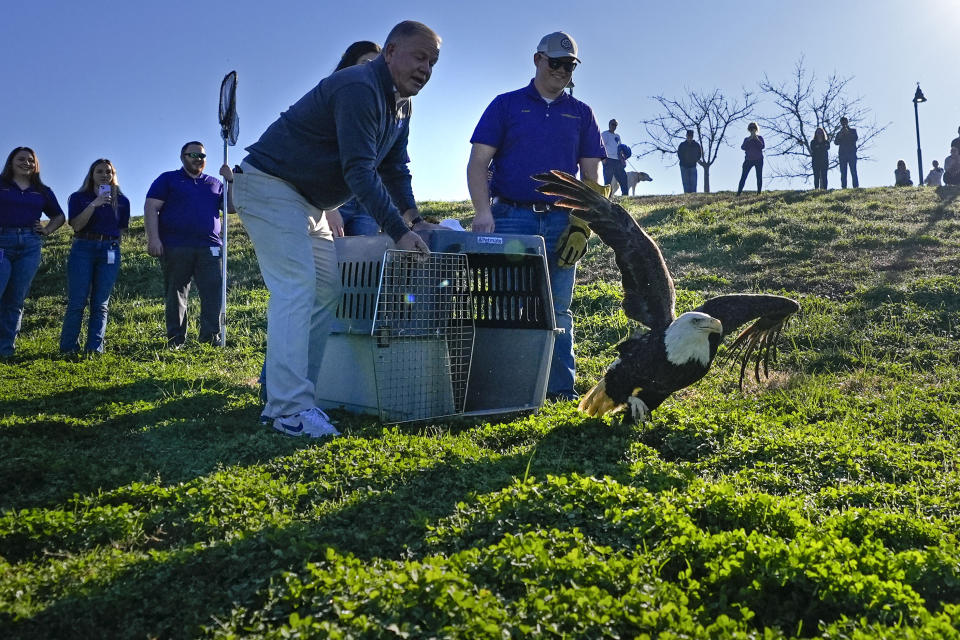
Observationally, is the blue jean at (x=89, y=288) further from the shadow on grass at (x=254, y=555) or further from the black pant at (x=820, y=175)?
the black pant at (x=820, y=175)

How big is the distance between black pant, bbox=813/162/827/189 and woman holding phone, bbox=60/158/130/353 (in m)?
19.1

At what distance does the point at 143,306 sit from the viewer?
34.6 feet

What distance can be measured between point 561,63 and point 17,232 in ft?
18.9

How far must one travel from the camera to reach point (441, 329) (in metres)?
4.23

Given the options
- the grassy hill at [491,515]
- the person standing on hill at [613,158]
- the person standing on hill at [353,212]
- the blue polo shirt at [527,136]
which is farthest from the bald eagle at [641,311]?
the person standing on hill at [613,158]

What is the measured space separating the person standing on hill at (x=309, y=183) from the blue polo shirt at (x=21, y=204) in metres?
4.57

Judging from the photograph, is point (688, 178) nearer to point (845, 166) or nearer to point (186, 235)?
point (845, 166)

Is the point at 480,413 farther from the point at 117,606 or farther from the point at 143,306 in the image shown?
the point at 143,306

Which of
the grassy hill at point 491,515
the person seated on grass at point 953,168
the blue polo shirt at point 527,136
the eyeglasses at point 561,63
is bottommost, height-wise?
the grassy hill at point 491,515

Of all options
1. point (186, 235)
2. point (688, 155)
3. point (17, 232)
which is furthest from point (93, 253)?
point (688, 155)

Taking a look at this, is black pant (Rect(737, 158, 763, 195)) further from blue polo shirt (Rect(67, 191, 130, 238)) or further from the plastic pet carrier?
the plastic pet carrier

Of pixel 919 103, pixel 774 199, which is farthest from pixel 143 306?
pixel 919 103

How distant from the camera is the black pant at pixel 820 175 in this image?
21016mm

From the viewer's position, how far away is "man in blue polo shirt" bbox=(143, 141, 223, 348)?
24.5 feet
